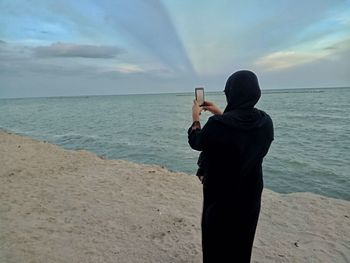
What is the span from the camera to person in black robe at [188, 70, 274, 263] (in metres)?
2.11

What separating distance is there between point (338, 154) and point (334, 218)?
394 inches

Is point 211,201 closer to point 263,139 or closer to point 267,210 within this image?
point 263,139

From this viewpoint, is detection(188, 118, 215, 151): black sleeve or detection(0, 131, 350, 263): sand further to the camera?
detection(0, 131, 350, 263): sand

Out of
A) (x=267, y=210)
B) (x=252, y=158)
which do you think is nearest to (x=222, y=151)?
(x=252, y=158)

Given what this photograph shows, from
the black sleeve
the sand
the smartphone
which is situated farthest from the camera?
the sand

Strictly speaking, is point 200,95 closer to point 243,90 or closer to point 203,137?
point 243,90

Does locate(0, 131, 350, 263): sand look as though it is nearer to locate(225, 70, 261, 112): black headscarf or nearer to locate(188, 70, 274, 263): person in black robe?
locate(188, 70, 274, 263): person in black robe

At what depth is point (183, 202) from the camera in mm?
6305

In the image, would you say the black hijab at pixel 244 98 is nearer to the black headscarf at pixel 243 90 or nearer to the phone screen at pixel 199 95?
the black headscarf at pixel 243 90

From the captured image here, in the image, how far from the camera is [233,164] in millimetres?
2146

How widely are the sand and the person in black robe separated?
1827 mm

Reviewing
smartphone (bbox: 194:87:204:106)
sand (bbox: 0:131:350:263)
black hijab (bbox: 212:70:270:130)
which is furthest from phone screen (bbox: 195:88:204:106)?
sand (bbox: 0:131:350:263)

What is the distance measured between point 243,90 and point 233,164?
20.0 inches

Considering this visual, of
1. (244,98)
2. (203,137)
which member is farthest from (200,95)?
(203,137)
